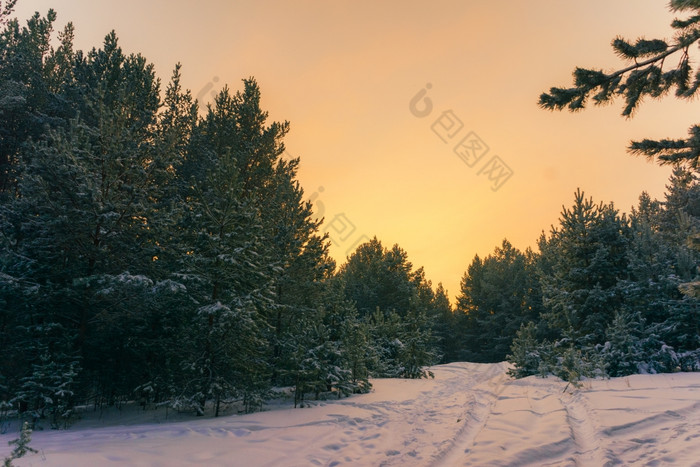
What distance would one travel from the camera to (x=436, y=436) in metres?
8.72

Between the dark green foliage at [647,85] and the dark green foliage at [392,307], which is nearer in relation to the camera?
the dark green foliage at [647,85]

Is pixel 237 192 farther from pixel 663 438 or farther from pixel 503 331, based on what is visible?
pixel 503 331

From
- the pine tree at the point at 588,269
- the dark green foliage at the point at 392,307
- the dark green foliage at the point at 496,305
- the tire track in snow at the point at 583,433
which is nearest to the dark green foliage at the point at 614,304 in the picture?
the pine tree at the point at 588,269

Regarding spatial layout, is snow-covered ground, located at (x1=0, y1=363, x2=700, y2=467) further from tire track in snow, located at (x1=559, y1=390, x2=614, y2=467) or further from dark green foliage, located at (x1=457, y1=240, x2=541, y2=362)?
dark green foliage, located at (x1=457, y1=240, x2=541, y2=362)

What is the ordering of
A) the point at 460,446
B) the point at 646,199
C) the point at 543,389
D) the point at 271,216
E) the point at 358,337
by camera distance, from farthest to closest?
the point at 646,199 → the point at 271,216 → the point at 358,337 → the point at 543,389 → the point at 460,446

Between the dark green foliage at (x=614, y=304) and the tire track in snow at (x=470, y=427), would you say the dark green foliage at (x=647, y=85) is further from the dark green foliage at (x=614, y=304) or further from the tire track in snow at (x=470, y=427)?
the dark green foliage at (x=614, y=304)

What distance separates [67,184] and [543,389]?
18.5 meters

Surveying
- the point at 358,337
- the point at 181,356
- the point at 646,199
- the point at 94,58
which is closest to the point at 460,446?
the point at 358,337

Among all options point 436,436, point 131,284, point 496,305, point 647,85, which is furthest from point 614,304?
point 496,305

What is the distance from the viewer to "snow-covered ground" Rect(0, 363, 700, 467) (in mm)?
6707

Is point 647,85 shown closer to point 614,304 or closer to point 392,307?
point 614,304

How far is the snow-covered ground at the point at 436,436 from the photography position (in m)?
6.71

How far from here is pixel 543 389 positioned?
14.2 meters

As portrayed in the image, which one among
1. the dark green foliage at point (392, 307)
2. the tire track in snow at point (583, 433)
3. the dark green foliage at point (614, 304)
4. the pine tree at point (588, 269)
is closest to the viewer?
the tire track in snow at point (583, 433)
